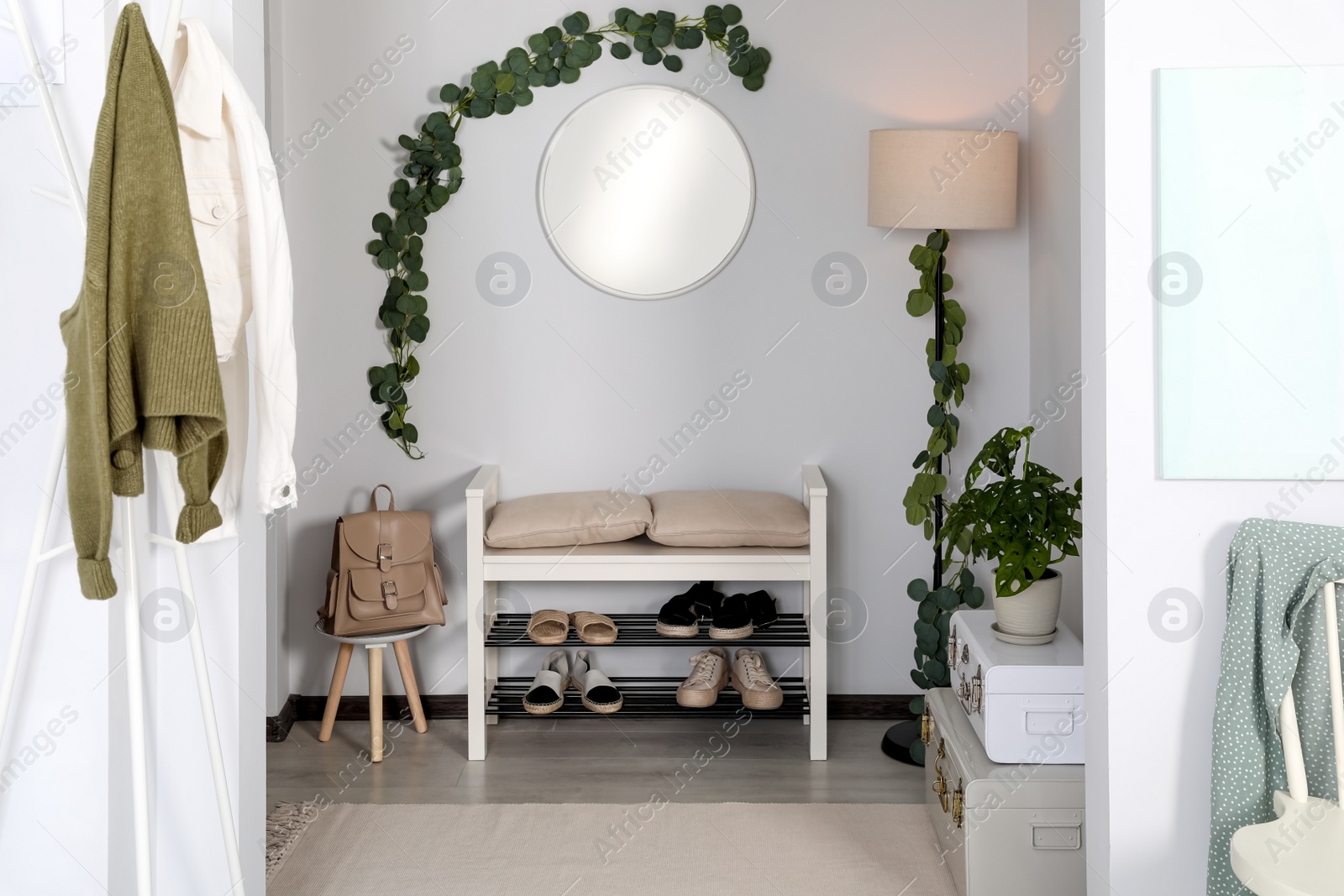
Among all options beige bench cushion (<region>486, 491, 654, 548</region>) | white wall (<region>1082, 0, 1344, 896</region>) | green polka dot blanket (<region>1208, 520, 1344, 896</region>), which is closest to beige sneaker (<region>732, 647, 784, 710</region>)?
beige bench cushion (<region>486, 491, 654, 548</region>)

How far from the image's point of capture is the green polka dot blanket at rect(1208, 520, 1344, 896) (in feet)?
5.40

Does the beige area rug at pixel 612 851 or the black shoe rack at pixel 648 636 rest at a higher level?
the black shoe rack at pixel 648 636

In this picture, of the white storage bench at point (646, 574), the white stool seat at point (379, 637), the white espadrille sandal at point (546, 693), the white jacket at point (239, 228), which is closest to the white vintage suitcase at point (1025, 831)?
the white storage bench at point (646, 574)

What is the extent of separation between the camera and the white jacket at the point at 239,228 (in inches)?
70.1

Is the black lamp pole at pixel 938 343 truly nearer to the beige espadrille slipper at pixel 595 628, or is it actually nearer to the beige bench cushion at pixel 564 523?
the beige bench cushion at pixel 564 523

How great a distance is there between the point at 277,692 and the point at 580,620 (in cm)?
96

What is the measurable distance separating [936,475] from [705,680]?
0.89m

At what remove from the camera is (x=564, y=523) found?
10.3ft

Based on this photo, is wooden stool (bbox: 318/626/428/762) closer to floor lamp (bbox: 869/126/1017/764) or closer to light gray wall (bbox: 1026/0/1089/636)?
floor lamp (bbox: 869/126/1017/764)

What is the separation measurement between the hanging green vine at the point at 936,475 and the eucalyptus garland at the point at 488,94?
0.81 m

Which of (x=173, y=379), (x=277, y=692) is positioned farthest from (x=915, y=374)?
(x=173, y=379)

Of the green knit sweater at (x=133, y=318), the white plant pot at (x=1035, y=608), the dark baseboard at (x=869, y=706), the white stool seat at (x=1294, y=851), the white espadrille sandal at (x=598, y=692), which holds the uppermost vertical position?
the green knit sweater at (x=133, y=318)

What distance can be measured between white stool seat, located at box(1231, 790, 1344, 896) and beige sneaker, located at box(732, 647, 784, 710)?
166cm

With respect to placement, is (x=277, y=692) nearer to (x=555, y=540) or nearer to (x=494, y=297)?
(x=555, y=540)
